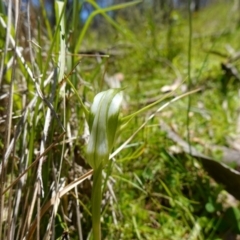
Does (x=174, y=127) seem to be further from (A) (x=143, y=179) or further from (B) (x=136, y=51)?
(B) (x=136, y=51)

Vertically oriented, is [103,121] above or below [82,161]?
above

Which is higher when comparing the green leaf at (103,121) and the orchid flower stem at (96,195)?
the green leaf at (103,121)

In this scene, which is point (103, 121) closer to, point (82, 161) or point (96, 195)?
point (96, 195)

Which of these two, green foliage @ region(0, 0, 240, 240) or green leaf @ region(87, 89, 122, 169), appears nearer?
green leaf @ region(87, 89, 122, 169)

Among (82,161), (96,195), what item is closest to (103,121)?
(96,195)

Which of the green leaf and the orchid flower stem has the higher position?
the green leaf

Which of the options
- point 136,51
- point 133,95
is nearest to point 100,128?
point 133,95

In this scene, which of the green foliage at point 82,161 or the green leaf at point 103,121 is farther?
the green foliage at point 82,161

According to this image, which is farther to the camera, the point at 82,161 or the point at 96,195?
the point at 82,161
